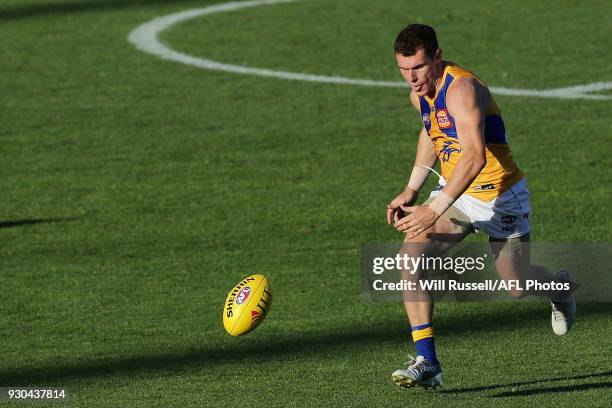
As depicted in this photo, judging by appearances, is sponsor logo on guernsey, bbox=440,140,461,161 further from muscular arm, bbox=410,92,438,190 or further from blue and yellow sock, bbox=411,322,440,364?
blue and yellow sock, bbox=411,322,440,364

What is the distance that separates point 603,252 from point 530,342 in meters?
2.72

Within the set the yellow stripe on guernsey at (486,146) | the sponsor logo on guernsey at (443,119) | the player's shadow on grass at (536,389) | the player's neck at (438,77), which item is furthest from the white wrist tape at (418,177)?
the player's shadow on grass at (536,389)

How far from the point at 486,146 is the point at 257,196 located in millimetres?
6108

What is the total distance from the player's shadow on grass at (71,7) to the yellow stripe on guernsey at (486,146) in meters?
16.6

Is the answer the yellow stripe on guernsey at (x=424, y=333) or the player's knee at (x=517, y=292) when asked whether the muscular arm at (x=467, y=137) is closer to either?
the yellow stripe on guernsey at (x=424, y=333)

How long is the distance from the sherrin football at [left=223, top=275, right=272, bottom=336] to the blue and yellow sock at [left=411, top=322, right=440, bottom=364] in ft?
3.65

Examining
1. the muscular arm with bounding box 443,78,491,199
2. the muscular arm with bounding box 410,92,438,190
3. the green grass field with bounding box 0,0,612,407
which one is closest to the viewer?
the muscular arm with bounding box 443,78,491,199

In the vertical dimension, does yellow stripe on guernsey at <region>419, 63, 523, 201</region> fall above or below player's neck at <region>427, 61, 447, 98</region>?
below

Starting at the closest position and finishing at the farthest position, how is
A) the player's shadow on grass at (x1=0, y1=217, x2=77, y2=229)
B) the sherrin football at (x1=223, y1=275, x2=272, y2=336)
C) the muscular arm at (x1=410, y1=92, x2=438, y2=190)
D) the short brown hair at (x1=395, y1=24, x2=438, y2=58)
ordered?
the short brown hair at (x1=395, y1=24, x2=438, y2=58) < the muscular arm at (x1=410, y1=92, x2=438, y2=190) < the sherrin football at (x1=223, y1=275, x2=272, y2=336) < the player's shadow on grass at (x1=0, y1=217, x2=77, y2=229)

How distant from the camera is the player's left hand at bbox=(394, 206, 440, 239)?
27.6 ft

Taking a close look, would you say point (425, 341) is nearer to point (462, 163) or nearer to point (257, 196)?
point (462, 163)

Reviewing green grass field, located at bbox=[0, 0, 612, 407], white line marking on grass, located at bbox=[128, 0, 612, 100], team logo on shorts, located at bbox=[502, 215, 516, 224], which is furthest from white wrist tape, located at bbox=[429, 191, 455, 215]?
white line marking on grass, located at bbox=[128, 0, 612, 100]

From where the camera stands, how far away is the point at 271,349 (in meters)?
10.3

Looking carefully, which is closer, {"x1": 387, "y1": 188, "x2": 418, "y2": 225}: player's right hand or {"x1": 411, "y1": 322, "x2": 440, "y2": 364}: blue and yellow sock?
{"x1": 411, "y1": 322, "x2": 440, "y2": 364}: blue and yellow sock
